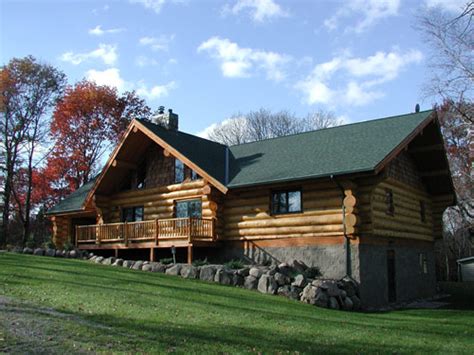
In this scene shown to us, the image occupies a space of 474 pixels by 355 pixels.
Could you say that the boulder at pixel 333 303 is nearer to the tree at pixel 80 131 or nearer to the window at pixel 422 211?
the window at pixel 422 211

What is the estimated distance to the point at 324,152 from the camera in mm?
20234

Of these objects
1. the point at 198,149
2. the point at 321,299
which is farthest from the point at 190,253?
the point at 321,299

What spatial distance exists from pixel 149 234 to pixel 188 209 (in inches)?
83.1

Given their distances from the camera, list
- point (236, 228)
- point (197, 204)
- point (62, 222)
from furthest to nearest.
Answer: point (62, 222), point (197, 204), point (236, 228)

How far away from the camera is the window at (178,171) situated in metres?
23.6

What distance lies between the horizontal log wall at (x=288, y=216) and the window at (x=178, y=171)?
3007 mm

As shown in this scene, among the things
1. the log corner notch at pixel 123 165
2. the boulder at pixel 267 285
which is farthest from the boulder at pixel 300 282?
the log corner notch at pixel 123 165

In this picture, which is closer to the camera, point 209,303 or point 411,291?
point 209,303

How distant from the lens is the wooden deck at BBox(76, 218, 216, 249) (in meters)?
21.0

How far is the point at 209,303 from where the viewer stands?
12703 millimetres

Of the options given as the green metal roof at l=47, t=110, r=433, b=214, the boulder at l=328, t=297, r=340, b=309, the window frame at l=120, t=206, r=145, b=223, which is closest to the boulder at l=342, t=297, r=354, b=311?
the boulder at l=328, t=297, r=340, b=309

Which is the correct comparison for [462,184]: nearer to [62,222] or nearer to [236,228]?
[236,228]

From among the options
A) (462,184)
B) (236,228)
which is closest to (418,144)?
(236,228)

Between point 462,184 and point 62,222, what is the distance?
2531 cm
